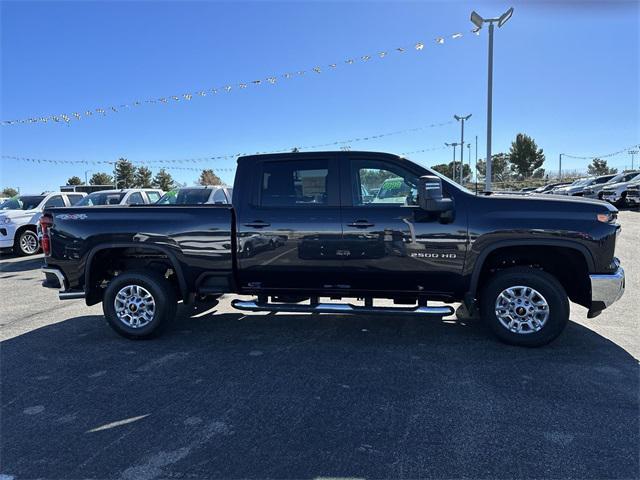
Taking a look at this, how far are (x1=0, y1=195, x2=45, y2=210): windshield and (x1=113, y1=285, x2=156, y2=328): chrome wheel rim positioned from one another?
10.2m

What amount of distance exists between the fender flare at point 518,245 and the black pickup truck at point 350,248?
0.01 m

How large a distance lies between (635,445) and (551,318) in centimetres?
170

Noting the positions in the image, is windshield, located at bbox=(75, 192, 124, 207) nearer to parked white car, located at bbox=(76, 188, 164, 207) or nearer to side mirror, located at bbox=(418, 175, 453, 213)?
parked white car, located at bbox=(76, 188, 164, 207)

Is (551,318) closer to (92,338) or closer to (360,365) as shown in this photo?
(360,365)

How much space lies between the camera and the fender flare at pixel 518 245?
4.37 meters

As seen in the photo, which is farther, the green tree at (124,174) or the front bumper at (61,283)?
the green tree at (124,174)

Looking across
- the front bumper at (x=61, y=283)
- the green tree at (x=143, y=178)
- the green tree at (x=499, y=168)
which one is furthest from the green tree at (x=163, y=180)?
the front bumper at (x=61, y=283)

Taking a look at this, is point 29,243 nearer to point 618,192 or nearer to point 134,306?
point 134,306

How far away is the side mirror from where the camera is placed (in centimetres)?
422

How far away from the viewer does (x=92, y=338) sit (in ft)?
17.0

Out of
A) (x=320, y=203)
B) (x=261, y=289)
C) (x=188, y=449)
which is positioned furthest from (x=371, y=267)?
(x=188, y=449)

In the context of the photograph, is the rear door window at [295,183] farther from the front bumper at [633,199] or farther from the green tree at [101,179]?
the green tree at [101,179]

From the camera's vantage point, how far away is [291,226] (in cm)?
476

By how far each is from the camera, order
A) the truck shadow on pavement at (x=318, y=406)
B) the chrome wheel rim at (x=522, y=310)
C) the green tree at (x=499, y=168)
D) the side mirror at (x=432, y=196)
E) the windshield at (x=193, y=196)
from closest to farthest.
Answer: the truck shadow on pavement at (x=318, y=406)
the side mirror at (x=432, y=196)
the chrome wheel rim at (x=522, y=310)
the windshield at (x=193, y=196)
the green tree at (x=499, y=168)
